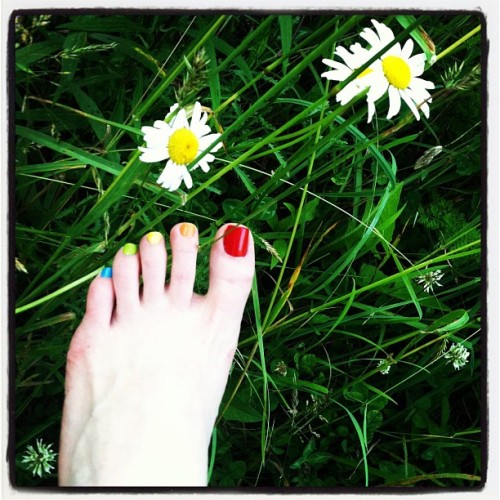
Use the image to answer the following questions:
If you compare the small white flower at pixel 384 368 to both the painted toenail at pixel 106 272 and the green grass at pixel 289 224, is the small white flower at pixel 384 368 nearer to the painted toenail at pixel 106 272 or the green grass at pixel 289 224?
the green grass at pixel 289 224

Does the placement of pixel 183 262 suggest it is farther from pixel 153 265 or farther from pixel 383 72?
pixel 383 72

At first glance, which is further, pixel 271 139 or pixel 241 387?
pixel 241 387

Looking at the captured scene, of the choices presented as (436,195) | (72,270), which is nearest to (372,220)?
(436,195)

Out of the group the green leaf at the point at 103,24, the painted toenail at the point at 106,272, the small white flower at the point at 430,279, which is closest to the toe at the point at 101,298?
the painted toenail at the point at 106,272

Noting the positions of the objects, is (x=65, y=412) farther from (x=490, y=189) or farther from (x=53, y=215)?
(x=490, y=189)

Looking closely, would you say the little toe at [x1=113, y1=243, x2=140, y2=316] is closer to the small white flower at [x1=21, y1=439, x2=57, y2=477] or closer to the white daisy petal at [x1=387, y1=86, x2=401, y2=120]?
the small white flower at [x1=21, y1=439, x2=57, y2=477]

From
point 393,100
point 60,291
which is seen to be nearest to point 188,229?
point 60,291
